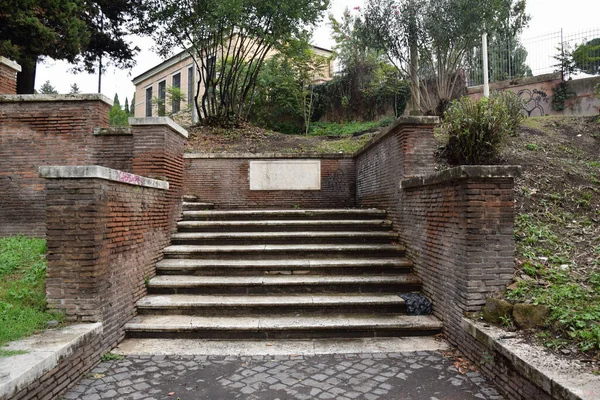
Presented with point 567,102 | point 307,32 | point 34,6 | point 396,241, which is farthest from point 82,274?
point 567,102

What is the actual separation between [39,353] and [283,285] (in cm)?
267

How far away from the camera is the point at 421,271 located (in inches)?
186

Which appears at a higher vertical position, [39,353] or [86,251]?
[86,251]

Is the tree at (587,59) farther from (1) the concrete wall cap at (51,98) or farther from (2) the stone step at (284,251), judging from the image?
(1) the concrete wall cap at (51,98)

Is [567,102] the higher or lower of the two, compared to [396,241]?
higher

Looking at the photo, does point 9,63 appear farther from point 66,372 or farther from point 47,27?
point 66,372

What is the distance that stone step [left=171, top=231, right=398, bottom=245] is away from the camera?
5738 millimetres

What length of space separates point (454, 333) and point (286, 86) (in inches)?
495

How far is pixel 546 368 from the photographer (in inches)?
94.9

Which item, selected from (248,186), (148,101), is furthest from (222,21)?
(148,101)

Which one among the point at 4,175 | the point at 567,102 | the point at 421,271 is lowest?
the point at 421,271

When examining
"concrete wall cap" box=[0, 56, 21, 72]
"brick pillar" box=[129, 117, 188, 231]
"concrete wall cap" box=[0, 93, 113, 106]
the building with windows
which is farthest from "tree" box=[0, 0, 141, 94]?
the building with windows

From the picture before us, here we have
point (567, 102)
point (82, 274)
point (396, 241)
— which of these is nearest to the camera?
point (82, 274)

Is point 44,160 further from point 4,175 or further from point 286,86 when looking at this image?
point 286,86
